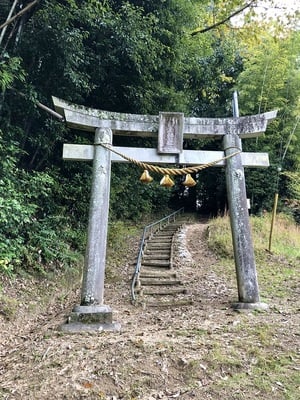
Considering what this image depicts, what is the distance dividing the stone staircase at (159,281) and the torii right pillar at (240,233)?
106 cm

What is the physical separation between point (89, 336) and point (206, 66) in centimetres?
929

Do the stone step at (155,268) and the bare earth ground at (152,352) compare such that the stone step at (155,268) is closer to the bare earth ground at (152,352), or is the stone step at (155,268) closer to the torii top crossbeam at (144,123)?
the bare earth ground at (152,352)

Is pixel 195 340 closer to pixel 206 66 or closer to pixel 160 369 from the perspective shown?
pixel 160 369

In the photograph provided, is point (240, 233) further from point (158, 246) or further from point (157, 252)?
point (158, 246)

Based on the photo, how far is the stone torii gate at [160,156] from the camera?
5.14 metres

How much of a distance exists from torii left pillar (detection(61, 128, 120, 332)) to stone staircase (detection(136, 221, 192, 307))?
4.57 ft


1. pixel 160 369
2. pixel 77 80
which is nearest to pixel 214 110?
pixel 77 80

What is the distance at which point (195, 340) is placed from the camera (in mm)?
3988

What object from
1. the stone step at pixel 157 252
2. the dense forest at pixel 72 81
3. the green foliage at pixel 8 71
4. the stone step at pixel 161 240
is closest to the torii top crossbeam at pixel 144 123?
the dense forest at pixel 72 81

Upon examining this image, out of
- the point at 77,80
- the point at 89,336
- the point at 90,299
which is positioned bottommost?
the point at 89,336

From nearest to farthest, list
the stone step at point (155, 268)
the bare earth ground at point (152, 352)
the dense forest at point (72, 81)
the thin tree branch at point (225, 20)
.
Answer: the bare earth ground at point (152, 352) → the dense forest at point (72, 81) → the stone step at point (155, 268) → the thin tree branch at point (225, 20)

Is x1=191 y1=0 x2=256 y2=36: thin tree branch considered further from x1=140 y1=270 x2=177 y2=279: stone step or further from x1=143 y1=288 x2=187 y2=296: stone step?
x1=143 y1=288 x2=187 y2=296: stone step

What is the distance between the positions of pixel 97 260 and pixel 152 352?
182 cm

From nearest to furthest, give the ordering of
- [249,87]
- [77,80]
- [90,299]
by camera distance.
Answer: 1. [90,299]
2. [77,80]
3. [249,87]
